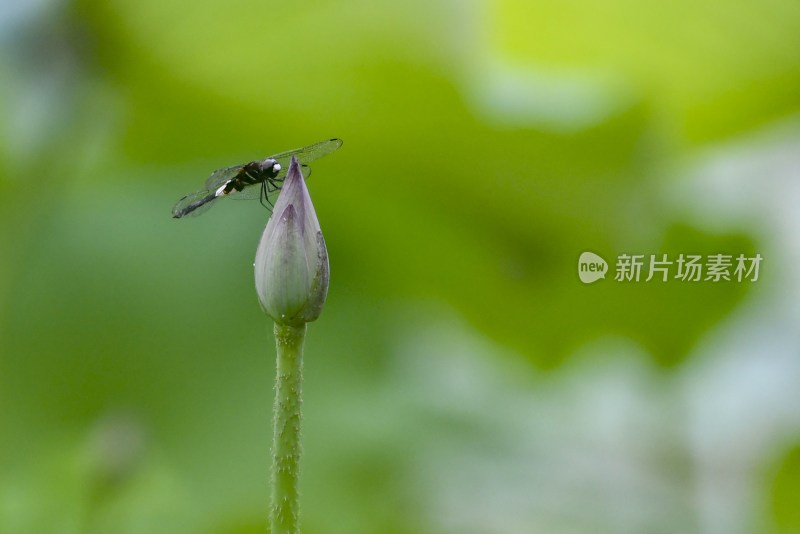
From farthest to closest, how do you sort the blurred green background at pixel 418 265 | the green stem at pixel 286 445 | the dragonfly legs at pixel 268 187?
the blurred green background at pixel 418 265
the dragonfly legs at pixel 268 187
the green stem at pixel 286 445

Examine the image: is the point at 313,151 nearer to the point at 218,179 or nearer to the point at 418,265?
the point at 218,179

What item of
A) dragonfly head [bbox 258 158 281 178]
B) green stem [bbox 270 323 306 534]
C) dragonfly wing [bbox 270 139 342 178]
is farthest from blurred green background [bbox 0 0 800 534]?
green stem [bbox 270 323 306 534]

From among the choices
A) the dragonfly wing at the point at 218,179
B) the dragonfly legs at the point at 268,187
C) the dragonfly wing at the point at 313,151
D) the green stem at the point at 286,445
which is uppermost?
the dragonfly wing at the point at 313,151

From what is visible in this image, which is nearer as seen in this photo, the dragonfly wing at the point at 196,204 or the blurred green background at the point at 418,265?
the dragonfly wing at the point at 196,204

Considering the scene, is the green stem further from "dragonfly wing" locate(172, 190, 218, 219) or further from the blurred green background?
the blurred green background

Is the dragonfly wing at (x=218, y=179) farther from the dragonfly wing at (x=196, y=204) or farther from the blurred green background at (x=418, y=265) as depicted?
the blurred green background at (x=418, y=265)

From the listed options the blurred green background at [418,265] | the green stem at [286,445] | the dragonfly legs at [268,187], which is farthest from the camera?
the blurred green background at [418,265]

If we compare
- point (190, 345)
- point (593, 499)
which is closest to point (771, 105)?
point (593, 499)

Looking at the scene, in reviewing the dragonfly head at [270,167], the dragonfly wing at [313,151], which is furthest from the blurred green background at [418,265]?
the dragonfly head at [270,167]

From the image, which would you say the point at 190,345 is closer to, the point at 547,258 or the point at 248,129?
the point at 248,129
